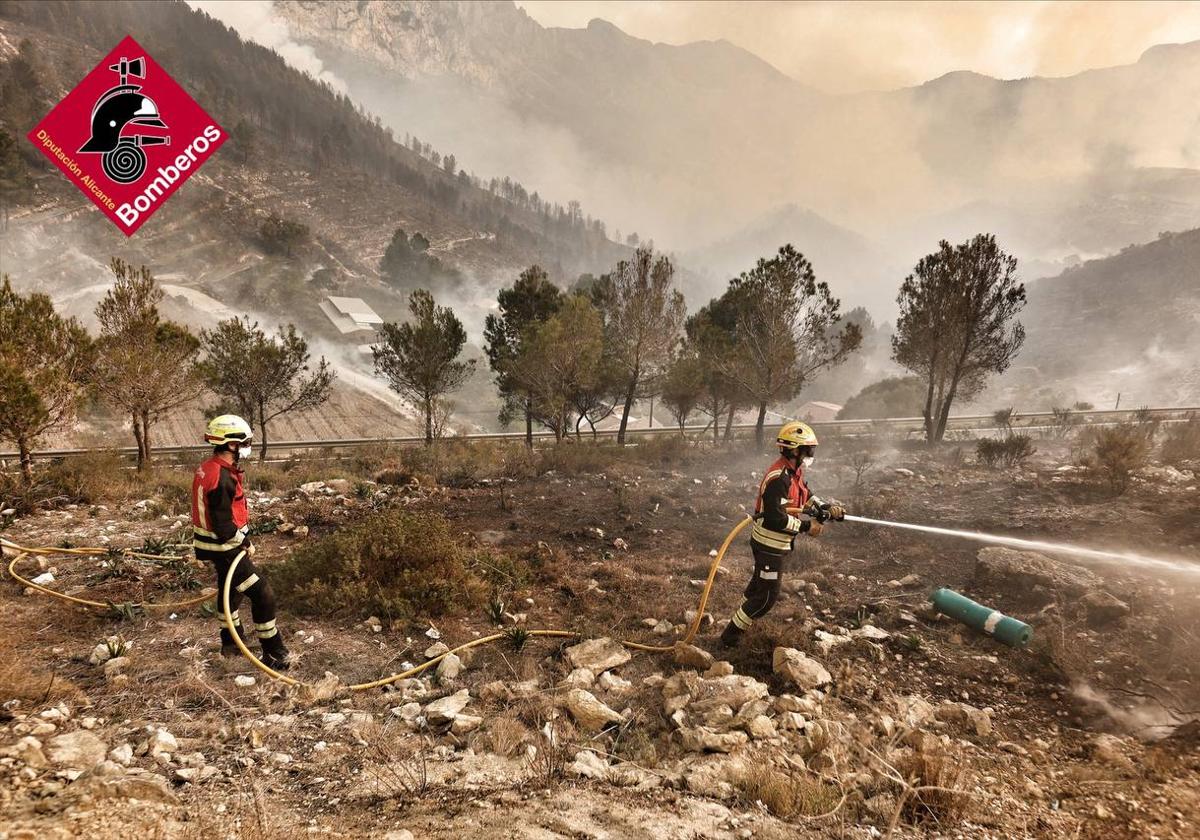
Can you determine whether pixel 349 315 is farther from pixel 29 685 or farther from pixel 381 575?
pixel 29 685

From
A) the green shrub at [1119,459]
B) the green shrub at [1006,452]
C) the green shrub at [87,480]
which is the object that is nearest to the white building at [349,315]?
the green shrub at [87,480]

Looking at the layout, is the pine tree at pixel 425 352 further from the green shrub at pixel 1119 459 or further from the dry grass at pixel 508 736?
the green shrub at pixel 1119 459

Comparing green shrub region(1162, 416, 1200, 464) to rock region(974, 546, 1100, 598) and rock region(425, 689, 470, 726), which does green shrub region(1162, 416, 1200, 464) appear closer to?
rock region(974, 546, 1100, 598)

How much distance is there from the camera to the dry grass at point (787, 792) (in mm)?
3766

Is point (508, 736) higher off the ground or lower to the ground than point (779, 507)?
lower

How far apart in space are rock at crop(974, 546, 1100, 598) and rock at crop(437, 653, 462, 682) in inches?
283

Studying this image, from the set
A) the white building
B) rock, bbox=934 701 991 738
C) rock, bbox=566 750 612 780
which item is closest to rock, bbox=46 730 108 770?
rock, bbox=566 750 612 780

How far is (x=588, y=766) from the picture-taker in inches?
161

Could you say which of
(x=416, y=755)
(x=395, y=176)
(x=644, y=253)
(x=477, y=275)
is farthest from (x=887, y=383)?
(x=395, y=176)

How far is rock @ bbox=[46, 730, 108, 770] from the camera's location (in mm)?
3535

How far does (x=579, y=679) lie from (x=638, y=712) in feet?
2.35

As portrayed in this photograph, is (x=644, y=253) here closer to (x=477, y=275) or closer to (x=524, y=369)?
(x=524, y=369)

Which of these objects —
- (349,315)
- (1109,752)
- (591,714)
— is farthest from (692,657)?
(349,315)

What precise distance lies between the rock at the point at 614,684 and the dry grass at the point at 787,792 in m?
1.56
